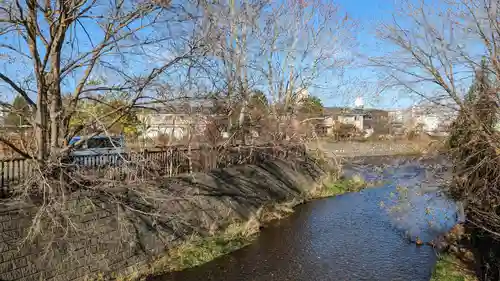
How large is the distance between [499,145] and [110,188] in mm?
8042

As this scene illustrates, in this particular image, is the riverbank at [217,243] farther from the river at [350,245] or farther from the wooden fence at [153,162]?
the wooden fence at [153,162]

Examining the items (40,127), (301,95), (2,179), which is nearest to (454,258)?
(40,127)

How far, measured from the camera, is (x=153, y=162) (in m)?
10.2

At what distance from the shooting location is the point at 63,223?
796 cm

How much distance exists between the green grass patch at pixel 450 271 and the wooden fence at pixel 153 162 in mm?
7174

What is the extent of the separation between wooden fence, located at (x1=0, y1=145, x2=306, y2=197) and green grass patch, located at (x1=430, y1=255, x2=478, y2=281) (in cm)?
717

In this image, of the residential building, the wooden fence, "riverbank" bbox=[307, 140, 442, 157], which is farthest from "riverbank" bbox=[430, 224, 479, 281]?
the wooden fence

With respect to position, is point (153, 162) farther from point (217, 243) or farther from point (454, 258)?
point (454, 258)

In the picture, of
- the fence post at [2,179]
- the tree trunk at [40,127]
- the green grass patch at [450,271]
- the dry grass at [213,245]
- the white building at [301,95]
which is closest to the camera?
the fence post at [2,179]

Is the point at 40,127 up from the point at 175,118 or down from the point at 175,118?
down

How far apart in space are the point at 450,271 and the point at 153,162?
7728 millimetres

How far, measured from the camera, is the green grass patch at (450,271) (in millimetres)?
8562

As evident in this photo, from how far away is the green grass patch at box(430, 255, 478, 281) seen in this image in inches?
337

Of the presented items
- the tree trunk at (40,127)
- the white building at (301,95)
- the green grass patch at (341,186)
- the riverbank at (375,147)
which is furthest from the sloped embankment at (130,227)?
the white building at (301,95)
